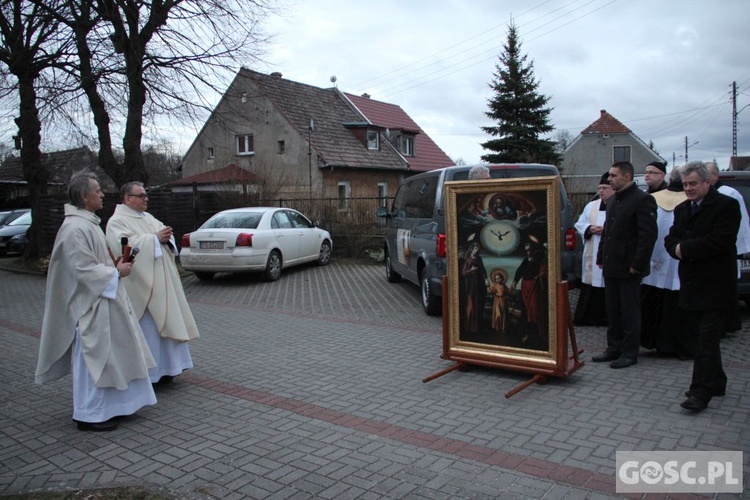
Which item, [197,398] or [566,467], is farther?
[197,398]

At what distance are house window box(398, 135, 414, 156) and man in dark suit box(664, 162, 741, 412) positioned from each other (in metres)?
33.2

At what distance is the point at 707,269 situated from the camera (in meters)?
4.70

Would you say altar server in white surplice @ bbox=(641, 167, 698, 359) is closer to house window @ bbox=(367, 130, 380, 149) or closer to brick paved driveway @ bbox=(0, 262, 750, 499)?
brick paved driveway @ bbox=(0, 262, 750, 499)

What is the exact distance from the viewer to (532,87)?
3519cm

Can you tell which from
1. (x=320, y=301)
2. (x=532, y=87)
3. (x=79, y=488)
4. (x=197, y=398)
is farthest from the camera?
(x=532, y=87)

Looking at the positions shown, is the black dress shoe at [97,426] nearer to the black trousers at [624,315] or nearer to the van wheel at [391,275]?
the black trousers at [624,315]

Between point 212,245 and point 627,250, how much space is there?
9.11 meters

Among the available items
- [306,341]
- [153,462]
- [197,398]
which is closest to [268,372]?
[197,398]

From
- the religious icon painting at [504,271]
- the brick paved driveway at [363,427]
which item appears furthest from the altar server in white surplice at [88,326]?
the religious icon painting at [504,271]

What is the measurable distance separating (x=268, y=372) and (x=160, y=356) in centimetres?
113

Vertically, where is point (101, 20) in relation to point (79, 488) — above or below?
above

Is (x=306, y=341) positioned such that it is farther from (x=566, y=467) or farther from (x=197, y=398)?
(x=566, y=467)

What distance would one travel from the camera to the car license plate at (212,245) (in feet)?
42.0

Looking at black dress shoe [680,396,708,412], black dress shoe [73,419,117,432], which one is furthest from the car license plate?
black dress shoe [680,396,708,412]
